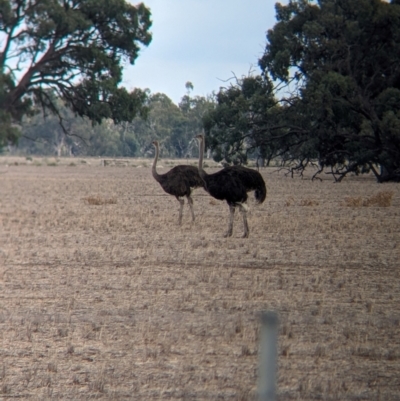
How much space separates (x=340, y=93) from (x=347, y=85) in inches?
20.5

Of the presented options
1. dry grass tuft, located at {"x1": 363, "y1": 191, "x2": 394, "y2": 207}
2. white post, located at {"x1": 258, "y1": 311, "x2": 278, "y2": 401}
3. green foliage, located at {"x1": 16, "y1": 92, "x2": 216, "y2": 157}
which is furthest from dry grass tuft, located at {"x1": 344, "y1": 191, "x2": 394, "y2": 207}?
green foliage, located at {"x1": 16, "y1": 92, "x2": 216, "y2": 157}

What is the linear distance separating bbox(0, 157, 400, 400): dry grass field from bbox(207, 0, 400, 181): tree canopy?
53.9 ft

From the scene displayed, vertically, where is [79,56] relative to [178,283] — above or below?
above

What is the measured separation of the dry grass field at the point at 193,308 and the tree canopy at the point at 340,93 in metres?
16.4

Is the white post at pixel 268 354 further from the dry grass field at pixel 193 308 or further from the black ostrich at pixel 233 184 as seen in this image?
the black ostrich at pixel 233 184

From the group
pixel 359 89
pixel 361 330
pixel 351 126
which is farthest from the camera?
pixel 351 126

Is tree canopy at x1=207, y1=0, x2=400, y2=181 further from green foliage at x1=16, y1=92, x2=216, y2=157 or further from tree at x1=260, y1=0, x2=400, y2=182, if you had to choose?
green foliage at x1=16, y1=92, x2=216, y2=157

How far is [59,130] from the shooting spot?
4875 inches

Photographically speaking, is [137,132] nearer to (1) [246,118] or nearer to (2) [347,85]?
(1) [246,118]

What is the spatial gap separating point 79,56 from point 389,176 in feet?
46.3

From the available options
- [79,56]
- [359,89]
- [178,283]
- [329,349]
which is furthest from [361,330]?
[79,56]

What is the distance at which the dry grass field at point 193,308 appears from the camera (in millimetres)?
6484

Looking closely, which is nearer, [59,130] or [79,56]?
[79,56]

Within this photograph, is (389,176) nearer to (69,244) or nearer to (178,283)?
(69,244)
